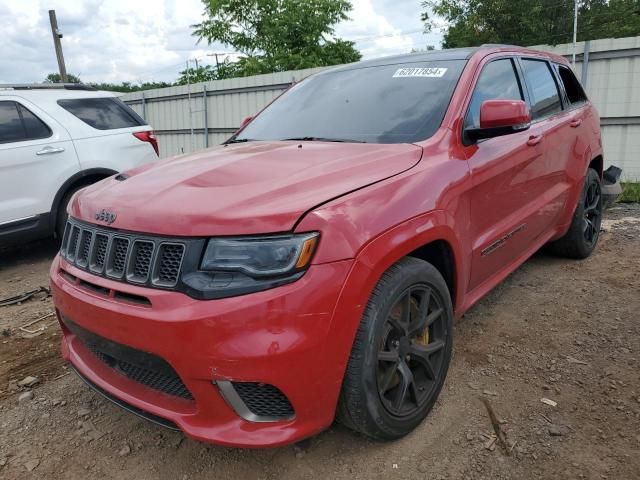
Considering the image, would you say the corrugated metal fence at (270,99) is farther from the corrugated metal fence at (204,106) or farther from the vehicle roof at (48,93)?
the vehicle roof at (48,93)

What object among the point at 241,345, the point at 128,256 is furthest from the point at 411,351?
the point at 128,256

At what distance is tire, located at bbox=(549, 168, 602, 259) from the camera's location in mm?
4336

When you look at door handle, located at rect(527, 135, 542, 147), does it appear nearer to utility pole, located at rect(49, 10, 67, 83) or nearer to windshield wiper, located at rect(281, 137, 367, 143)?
windshield wiper, located at rect(281, 137, 367, 143)

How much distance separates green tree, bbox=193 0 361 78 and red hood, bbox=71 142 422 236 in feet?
55.8

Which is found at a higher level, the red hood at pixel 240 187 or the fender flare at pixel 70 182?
the red hood at pixel 240 187

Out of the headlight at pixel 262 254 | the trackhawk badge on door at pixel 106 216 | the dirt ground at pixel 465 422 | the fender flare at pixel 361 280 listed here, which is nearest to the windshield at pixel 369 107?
the fender flare at pixel 361 280

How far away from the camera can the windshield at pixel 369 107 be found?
108 inches

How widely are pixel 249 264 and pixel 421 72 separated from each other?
5.98 feet

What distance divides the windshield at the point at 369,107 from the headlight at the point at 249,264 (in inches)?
42.7

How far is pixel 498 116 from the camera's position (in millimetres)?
2566

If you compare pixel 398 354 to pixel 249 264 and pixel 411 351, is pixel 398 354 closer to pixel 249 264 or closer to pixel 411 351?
pixel 411 351

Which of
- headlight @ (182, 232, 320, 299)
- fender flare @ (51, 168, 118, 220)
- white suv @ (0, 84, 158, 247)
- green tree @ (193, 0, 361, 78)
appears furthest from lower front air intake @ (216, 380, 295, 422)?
green tree @ (193, 0, 361, 78)

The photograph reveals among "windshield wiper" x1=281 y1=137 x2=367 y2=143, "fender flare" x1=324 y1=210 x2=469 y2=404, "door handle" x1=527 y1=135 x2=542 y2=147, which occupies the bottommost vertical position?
"fender flare" x1=324 y1=210 x2=469 y2=404

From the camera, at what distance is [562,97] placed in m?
4.07
